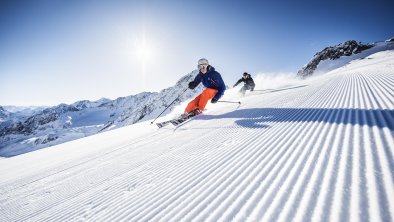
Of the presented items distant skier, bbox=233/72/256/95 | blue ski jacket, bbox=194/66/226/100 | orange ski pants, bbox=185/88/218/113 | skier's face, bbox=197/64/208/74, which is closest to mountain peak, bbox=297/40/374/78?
distant skier, bbox=233/72/256/95

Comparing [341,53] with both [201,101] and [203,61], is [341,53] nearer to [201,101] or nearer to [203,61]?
[203,61]

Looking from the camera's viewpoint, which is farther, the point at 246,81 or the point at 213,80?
the point at 246,81

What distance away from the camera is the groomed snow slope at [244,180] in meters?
1.84

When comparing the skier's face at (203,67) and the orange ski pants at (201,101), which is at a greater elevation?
the skier's face at (203,67)

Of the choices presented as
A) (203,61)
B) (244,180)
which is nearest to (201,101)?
(203,61)

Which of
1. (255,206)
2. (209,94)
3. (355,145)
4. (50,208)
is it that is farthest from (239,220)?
(209,94)

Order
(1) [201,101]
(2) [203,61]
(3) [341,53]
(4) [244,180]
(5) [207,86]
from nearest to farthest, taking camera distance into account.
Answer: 1. (4) [244,180]
2. (1) [201,101]
3. (2) [203,61]
4. (5) [207,86]
5. (3) [341,53]

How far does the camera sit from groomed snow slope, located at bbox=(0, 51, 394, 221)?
1.84 metres

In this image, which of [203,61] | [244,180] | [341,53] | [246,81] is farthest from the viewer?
[341,53]

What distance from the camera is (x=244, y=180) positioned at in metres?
2.53

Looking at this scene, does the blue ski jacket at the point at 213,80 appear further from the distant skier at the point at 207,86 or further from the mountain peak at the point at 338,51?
the mountain peak at the point at 338,51

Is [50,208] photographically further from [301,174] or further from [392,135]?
[392,135]

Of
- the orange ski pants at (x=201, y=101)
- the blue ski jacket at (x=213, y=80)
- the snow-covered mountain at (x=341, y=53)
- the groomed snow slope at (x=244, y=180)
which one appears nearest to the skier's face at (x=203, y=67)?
the blue ski jacket at (x=213, y=80)

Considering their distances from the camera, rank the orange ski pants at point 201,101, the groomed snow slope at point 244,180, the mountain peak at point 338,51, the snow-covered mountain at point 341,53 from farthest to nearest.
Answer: the mountain peak at point 338,51, the snow-covered mountain at point 341,53, the orange ski pants at point 201,101, the groomed snow slope at point 244,180
